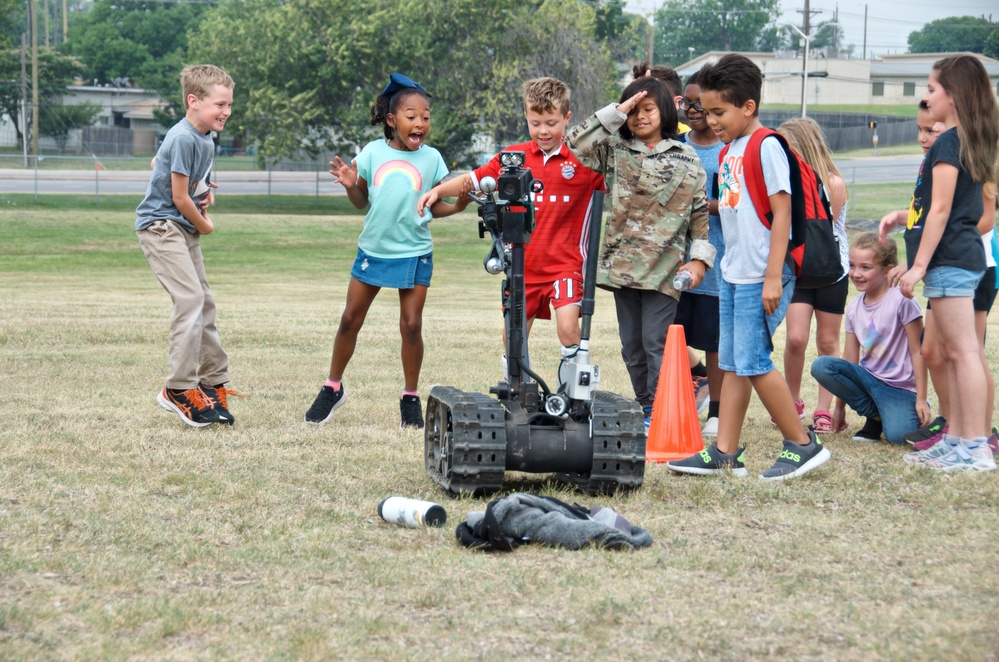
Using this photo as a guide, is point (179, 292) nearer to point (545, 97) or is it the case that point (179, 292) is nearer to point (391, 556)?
point (545, 97)

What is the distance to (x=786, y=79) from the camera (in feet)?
361

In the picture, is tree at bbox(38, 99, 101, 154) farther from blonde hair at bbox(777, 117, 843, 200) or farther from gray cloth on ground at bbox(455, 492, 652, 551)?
gray cloth on ground at bbox(455, 492, 652, 551)

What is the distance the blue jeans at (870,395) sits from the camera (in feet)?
22.2

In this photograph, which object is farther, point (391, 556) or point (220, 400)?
point (220, 400)

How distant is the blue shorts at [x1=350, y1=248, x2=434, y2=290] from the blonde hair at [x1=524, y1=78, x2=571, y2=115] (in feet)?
3.66

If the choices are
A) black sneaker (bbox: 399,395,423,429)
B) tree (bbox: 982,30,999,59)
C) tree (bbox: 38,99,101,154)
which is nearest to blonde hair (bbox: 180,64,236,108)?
black sneaker (bbox: 399,395,423,429)

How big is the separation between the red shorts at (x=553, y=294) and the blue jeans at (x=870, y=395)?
1.54 meters

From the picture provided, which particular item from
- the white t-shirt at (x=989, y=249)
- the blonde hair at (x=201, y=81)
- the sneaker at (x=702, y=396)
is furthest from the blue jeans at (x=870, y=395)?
the blonde hair at (x=201, y=81)

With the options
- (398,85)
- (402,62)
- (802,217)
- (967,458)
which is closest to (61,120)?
(402,62)

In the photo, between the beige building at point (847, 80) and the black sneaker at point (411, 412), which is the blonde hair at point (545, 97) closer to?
the black sneaker at point (411, 412)

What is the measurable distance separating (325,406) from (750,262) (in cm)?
286

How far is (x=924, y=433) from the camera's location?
667cm

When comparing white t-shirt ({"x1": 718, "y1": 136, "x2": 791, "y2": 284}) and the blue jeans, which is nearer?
white t-shirt ({"x1": 718, "y1": 136, "x2": 791, "y2": 284})

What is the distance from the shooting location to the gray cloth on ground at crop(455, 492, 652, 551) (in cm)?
442
